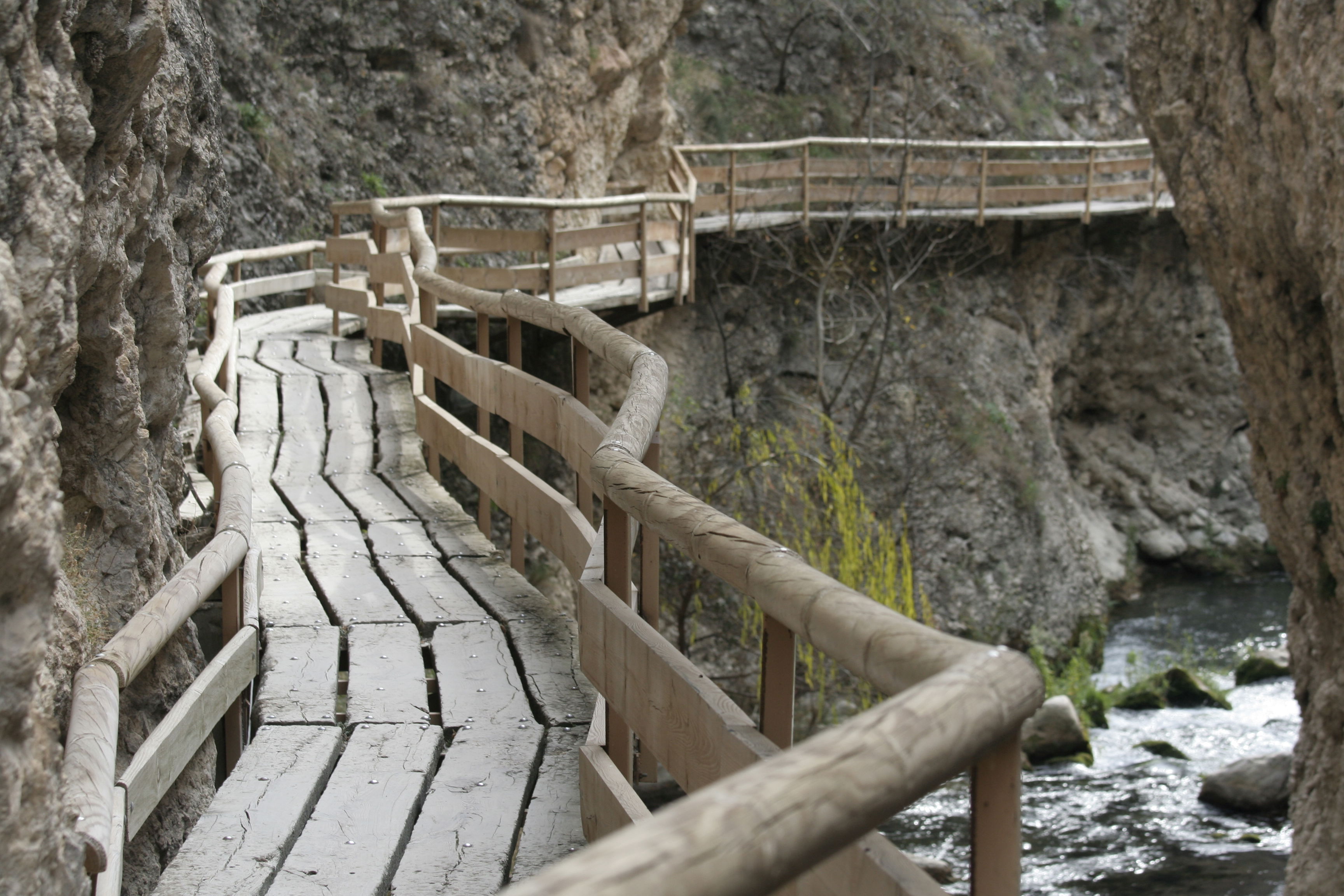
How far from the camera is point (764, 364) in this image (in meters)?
15.7

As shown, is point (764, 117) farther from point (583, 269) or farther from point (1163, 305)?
point (583, 269)

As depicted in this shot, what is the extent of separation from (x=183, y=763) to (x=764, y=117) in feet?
58.8

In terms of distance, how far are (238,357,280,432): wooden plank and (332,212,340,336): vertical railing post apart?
5.08ft

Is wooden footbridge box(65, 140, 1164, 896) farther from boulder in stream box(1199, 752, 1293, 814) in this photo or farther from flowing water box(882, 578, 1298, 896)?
boulder in stream box(1199, 752, 1293, 814)

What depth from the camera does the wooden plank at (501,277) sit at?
9867 mm

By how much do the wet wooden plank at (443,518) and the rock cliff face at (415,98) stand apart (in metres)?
7.34

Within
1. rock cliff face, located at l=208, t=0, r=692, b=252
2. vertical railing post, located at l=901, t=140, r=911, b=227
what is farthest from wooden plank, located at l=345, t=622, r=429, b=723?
vertical railing post, located at l=901, t=140, r=911, b=227

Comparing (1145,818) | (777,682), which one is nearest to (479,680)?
(777,682)

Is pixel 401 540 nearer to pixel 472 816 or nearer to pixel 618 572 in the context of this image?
pixel 472 816

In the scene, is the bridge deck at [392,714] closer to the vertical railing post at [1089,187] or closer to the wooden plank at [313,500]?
the wooden plank at [313,500]

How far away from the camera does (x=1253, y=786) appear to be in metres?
9.13

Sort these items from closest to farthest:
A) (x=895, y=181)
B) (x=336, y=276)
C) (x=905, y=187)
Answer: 1. (x=336, y=276)
2. (x=905, y=187)
3. (x=895, y=181)

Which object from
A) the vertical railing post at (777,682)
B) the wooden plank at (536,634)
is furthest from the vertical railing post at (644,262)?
the vertical railing post at (777,682)

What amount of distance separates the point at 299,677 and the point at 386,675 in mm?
263
